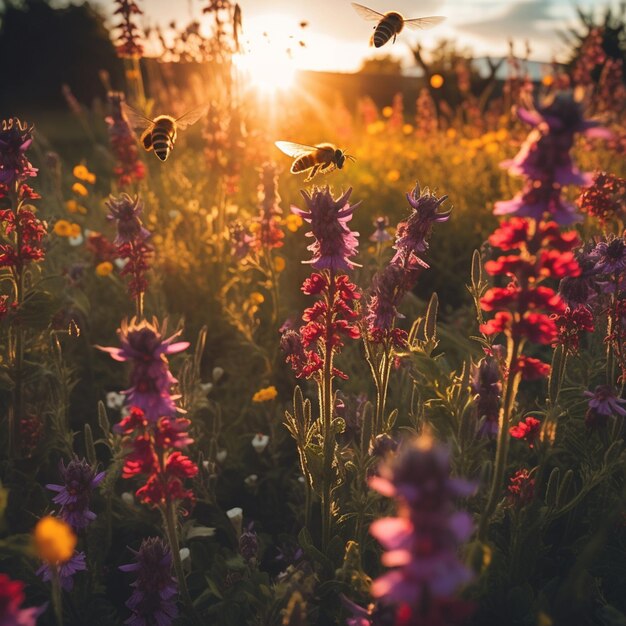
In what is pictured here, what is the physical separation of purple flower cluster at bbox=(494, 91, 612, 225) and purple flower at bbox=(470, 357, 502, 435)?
3.34 ft

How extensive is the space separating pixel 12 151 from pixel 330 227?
148 cm

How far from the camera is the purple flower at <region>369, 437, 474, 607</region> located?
3.35ft

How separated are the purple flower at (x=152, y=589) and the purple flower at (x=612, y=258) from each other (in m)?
2.14

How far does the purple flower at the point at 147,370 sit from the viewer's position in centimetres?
174

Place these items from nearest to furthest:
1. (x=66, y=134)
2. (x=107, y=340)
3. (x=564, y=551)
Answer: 1. (x=564, y=551)
2. (x=107, y=340)
3. (x=66, y=134)

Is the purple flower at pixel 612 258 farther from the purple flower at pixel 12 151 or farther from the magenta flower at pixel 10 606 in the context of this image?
the purple flower at pixel 12 151

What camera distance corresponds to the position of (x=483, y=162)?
842cm

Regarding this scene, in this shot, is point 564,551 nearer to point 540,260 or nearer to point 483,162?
point 540,260

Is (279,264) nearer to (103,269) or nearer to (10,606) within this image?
(103,269)

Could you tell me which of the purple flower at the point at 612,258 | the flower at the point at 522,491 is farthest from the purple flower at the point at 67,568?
the purple flower at the point at 612,258

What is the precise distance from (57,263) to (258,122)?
4.34 metres

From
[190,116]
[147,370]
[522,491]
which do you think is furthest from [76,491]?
[190,116]

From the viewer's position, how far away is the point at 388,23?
4.59m

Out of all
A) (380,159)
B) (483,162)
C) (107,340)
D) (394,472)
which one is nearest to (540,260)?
(394,472)
